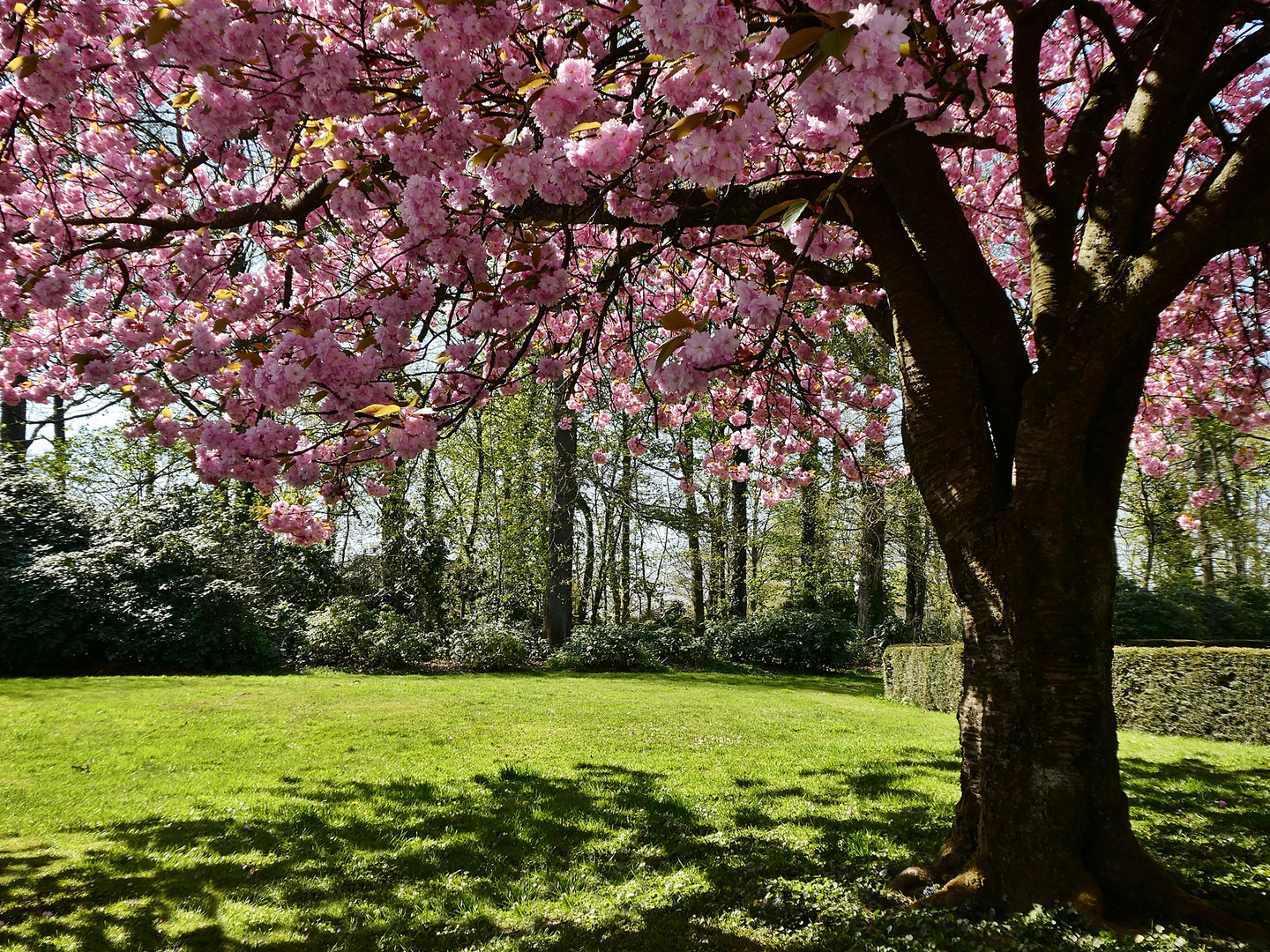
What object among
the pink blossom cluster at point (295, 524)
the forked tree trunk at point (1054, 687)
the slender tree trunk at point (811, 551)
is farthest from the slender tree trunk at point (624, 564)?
the forked tree trunk at point (1054, 687)

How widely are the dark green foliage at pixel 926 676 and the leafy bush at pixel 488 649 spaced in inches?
279

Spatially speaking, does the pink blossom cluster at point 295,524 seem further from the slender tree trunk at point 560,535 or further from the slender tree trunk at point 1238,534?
the slender tree trunk at point 1238,534

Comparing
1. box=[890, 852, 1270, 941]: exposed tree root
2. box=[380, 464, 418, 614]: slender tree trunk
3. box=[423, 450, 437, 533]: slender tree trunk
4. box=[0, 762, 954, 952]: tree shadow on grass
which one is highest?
box=[423, 450, 437, 533]: slender tree trunk

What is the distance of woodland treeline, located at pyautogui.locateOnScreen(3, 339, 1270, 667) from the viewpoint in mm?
11461

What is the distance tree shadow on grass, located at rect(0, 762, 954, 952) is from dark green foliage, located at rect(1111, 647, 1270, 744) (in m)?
5.31

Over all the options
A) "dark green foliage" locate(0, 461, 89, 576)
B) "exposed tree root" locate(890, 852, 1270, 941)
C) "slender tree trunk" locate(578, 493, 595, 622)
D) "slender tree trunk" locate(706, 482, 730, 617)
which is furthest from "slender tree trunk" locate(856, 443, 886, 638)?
"dark green foliage" locate(0, 461, 89, 576)

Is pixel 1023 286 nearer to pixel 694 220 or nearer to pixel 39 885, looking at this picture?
pixel 694 220

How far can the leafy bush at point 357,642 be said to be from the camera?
12617mm

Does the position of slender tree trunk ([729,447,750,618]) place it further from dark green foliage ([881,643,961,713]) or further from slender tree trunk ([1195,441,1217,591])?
slender tree trunk ([1195,441,1217,591])

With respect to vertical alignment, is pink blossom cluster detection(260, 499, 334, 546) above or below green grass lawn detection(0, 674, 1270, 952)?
above

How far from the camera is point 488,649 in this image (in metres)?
13.2

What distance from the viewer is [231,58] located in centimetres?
269

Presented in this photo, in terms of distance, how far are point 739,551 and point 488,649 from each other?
28.9ft

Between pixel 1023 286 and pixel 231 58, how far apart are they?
6321mm
